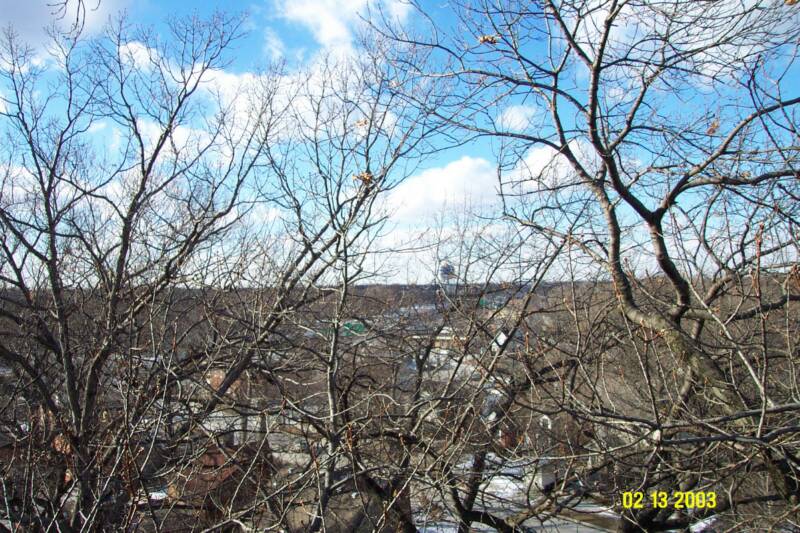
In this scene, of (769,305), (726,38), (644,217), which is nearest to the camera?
(769,305)

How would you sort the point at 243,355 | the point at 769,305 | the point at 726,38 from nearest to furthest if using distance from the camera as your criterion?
1. the point at 769,305
2. the point at 726,38
3. the point at 243,355

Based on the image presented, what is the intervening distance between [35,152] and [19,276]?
1746 millimetres

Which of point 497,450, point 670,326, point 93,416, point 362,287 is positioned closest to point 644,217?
point 670,326

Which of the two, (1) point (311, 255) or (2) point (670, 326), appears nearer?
(2) point (670, 326)

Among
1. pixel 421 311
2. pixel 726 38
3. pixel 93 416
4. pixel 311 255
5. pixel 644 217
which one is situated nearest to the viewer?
pixel 726 38

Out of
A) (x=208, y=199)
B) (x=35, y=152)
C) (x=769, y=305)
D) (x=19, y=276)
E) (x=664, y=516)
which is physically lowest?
(x=664, y=516)

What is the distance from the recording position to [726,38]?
4152 mm

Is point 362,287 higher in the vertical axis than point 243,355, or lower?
higher

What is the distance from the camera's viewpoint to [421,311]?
7844mm

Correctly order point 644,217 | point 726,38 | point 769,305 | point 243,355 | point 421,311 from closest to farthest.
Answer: point 769,305
point 726,38
point 644,217
point 243,355
point 421,311

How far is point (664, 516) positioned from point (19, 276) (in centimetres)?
871

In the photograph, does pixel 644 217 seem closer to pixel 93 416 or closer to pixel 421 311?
pixel 421 311

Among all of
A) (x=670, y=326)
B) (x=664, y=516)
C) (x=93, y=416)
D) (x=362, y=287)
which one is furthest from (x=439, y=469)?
(x=93, y=416)

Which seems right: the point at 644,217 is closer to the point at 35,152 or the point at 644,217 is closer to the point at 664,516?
the point at 664,516
